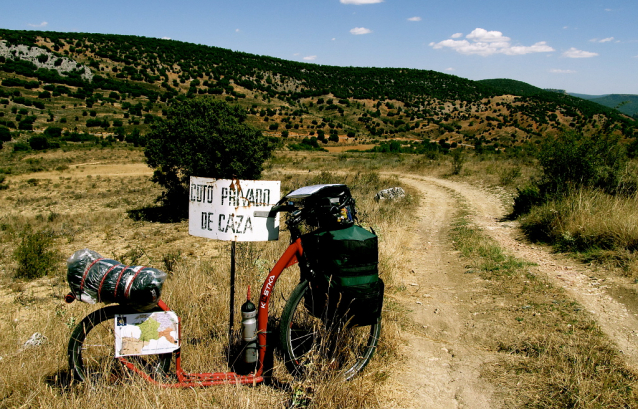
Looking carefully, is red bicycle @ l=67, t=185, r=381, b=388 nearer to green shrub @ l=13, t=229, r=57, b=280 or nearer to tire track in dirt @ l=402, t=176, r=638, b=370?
tire track in dirt @ l=402, t=176, r=638, b=370

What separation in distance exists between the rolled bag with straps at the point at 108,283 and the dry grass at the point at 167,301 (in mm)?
596

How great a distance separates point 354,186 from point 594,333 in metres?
12.8

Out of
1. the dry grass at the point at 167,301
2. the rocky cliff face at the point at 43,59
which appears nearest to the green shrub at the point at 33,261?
the dry grass at the point at 167,301

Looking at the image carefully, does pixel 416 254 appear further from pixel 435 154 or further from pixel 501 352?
pixel 435 154

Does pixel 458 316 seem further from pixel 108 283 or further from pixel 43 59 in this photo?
pixel 43 59

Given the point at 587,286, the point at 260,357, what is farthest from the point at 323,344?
the point at 587,286

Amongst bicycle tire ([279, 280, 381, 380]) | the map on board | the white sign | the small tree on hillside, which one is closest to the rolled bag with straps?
the map on board

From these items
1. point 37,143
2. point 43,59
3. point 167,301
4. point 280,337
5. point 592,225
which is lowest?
point 37,143

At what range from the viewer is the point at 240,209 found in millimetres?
2922

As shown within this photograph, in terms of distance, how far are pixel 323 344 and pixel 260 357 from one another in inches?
18.8

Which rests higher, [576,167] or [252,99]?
[252,99]

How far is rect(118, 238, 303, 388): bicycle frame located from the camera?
2.73 meters

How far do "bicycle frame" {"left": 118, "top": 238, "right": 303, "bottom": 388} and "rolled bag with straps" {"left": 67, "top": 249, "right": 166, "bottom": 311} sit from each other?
1.00ft

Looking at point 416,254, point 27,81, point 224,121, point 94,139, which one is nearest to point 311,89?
point 27,81
